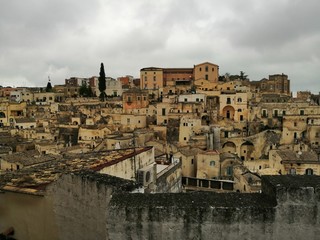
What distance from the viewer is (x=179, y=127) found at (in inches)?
1766

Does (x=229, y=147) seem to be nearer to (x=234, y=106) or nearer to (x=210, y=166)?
(x=210, y=166)

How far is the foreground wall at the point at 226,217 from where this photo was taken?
5.43m

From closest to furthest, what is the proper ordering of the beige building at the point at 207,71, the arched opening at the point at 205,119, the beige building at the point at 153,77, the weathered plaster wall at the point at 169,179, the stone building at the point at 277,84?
the weathered plaster wall at the point at 169,179, the arched opening at the point at 205,119, the beige building at the point at 207,71, the stone building at the point at 277,84, the beige building at the point at 153,77

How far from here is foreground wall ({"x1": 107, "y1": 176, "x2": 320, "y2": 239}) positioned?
5434 mm

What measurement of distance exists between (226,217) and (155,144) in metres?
32.7

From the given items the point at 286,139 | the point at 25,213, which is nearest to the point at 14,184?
the point at 25,213

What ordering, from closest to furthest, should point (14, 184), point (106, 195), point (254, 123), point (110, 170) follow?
1. point (106, 195)
2. point (14, 184)
3. point (110, 170)
4. point (254, 123)

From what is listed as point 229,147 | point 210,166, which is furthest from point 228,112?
point 210,166

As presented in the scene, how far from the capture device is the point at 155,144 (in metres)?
38.1

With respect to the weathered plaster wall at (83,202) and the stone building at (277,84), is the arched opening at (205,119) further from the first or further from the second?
the weathered plaster wall at (83,202)

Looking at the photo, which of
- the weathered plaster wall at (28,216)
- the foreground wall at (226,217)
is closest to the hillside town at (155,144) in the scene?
the weathered plaster wall at (28,216)

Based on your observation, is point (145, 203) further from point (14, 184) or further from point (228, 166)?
point (228, 166)

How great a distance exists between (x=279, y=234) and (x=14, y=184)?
7.16m

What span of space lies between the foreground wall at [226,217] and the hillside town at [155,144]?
1028 mm
